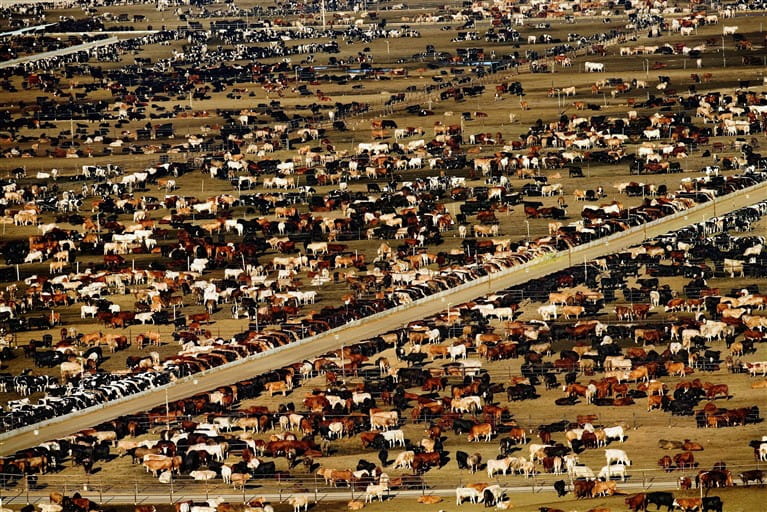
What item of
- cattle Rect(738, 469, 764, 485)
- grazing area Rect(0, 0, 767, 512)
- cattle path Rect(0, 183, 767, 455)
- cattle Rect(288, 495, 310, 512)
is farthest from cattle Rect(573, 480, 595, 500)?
cattle path Rect(0, 183, 767, 455)

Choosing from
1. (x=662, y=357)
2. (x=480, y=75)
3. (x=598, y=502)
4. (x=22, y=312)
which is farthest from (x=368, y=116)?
(x=598, y=502)

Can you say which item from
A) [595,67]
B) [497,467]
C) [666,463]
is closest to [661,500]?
[666,463]

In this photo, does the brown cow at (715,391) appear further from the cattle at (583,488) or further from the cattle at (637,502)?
the cattle at (637,502)

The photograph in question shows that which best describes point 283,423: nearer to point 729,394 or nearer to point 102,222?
point 729,394

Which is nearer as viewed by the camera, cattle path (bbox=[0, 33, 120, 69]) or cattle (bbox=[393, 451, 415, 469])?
cattle (bbox=[393, 451, 415, 469])

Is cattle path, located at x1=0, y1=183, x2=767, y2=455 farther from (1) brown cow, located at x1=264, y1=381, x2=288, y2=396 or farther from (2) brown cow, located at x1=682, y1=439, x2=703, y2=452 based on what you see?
(2) brown cow, located at x1=682, y1=439, x2=703, y2=452

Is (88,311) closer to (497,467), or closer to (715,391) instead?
(497,467)
